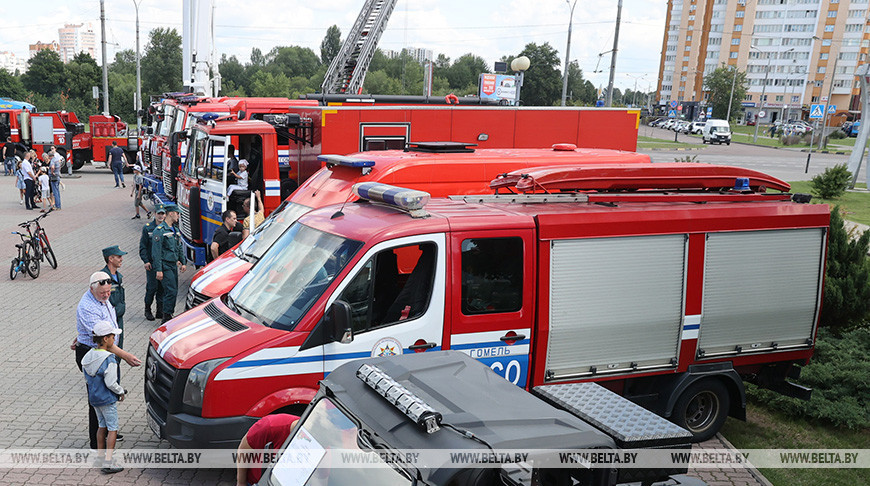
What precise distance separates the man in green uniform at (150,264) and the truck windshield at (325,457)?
7.58 m

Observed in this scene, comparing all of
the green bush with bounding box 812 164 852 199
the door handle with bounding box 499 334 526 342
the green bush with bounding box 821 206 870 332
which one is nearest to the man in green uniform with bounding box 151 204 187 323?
the door handle with bounding box 499 334 526 342

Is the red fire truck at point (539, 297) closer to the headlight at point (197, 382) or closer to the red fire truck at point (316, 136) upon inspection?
the headlight at point (197, 382)

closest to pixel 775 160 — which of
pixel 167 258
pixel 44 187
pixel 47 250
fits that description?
pixel 44 187

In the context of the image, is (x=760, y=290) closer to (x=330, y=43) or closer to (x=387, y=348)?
(x=387, y=348)

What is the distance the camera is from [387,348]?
5984 millimetres

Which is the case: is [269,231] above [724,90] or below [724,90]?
below

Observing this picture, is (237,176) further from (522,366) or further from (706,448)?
(706,448)

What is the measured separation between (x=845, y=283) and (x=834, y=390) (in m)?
1.97

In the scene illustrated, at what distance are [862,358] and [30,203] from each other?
22378 mm

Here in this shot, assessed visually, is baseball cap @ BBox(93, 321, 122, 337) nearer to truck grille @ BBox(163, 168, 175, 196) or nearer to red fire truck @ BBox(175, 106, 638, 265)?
red fire truck @ BBox(175, 106, 638, 265)

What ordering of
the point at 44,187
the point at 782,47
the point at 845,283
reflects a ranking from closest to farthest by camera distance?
the point at 845,283, the point at 44,187, the point at 782,47

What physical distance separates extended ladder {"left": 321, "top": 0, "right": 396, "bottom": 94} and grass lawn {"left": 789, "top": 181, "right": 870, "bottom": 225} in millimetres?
19636

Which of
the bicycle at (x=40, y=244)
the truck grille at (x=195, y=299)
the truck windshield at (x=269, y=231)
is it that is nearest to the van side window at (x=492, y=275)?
the truck windshield at (x=269, y=231)

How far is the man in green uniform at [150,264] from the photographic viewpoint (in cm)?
1076
